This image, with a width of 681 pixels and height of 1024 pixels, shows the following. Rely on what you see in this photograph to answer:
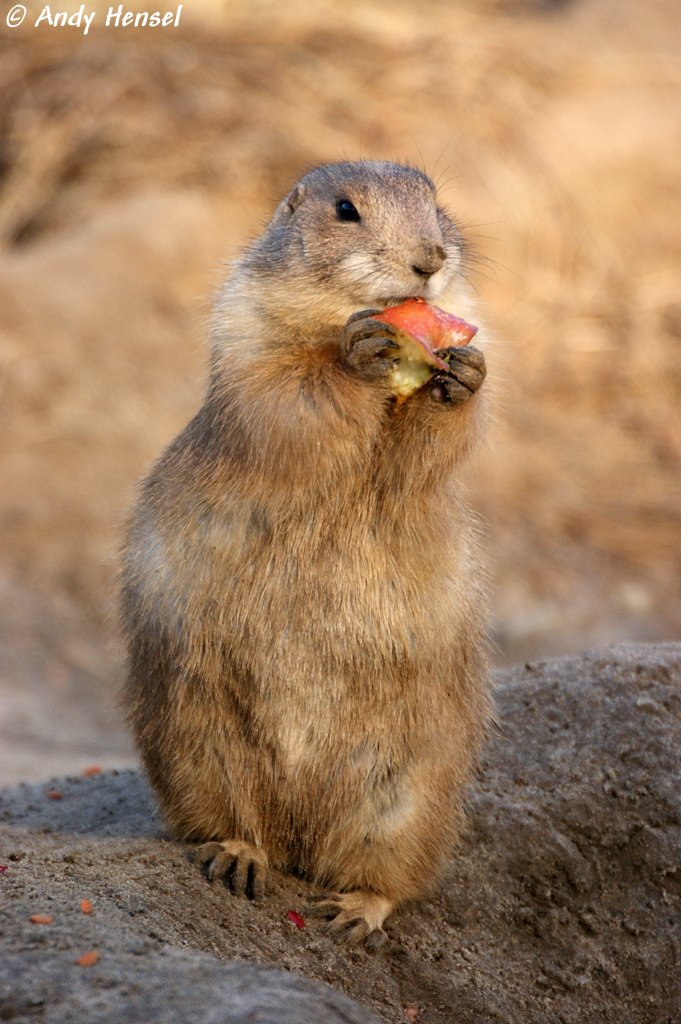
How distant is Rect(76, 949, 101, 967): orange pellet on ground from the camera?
3.19 meters

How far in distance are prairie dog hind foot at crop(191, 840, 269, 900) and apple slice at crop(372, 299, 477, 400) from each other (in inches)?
57.1

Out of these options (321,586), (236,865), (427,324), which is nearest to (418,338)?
(427,324)

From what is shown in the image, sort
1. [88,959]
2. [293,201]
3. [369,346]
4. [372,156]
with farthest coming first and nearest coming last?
[372,156], [293,201], [369,346], [88,959]

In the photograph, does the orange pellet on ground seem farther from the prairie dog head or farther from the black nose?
the black nose

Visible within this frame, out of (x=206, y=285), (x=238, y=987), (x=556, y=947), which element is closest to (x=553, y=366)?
(x=206, y=285)

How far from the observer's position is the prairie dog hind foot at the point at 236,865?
4066 mm

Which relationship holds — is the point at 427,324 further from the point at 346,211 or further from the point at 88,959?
the point at 88,959

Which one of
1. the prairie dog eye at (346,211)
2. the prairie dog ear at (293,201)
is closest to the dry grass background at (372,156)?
the prairie dog ear at (293,201)

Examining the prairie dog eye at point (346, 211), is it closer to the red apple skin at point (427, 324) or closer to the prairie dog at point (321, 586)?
the prairie dog at point (321, 586)

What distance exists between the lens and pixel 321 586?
3.97 meters

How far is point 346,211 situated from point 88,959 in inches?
90.2

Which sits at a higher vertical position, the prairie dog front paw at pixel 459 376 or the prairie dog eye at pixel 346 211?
the prairie dog eye at pixel 346 211

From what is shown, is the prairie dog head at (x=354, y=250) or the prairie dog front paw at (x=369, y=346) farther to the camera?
the prairie dog head at (x=354, y=250)

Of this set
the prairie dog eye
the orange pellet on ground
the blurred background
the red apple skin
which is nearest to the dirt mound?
the orange pellet on ground
